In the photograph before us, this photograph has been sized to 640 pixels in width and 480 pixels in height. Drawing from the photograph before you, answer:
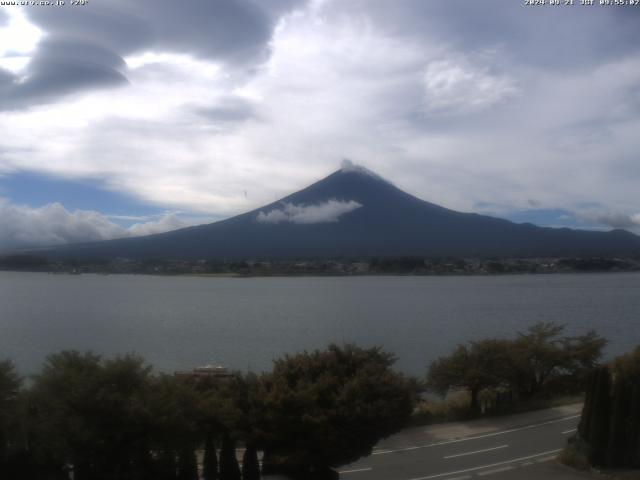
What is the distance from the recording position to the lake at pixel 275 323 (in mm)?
32344

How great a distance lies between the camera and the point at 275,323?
146 ft

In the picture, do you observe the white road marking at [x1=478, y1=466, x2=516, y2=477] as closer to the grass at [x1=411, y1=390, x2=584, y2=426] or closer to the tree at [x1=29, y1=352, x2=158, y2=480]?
the grass at [x1=411, y1=390, x2=584, y2=426]

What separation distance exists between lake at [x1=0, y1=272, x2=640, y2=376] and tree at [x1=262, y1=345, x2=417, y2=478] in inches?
621

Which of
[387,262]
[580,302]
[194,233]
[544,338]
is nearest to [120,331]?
[544,338]

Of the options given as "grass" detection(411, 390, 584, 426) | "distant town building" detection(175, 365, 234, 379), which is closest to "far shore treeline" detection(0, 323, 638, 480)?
"distant town building" detection(175, 365, 234, 379)

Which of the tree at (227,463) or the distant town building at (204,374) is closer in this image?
the tree at (227,463)

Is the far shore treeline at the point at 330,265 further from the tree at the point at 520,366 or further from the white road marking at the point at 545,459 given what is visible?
the white road marking at the point at 545,459

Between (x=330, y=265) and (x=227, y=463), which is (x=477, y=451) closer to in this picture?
(x=227, y=463)

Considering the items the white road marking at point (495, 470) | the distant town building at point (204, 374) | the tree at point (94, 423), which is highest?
the tree at point (94, 423)

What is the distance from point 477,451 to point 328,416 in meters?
4.79

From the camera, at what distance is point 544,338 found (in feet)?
71.8

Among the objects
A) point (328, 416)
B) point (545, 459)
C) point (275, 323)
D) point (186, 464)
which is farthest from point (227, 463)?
point (275, 323)

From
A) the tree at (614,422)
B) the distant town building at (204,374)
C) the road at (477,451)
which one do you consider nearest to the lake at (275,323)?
the distant town building at (204,374)

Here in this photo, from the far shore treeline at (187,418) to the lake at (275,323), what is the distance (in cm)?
1538
